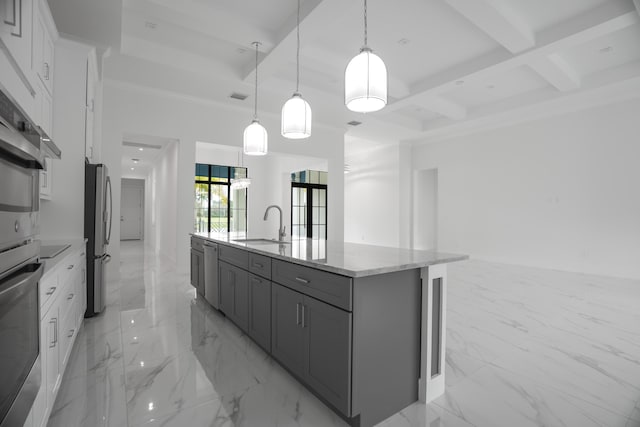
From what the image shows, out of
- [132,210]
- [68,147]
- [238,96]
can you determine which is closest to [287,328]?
[68,147]

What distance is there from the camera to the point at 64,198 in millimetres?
3156

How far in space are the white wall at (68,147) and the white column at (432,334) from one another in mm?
3267

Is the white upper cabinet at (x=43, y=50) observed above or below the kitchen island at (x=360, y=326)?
above

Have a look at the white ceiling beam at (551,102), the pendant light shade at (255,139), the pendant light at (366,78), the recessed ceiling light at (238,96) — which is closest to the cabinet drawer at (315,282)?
the pendant light at (366,78)

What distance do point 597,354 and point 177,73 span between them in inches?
226

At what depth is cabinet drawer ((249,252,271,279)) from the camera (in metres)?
2.24

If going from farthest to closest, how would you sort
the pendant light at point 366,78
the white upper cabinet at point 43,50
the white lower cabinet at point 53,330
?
the white upper cabinet at point 43,50
the pendant light at point 366,78
the white lower cabinet at point 53,330

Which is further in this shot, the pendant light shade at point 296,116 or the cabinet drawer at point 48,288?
the pendant light shade at point 296,116

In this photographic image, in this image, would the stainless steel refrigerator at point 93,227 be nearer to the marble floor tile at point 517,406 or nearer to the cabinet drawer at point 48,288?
the cabinet drawer at point 48,288

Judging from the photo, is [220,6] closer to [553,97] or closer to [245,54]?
[245,54]

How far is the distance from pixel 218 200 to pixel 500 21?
25.7 feet

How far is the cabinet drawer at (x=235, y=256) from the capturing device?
260 centimetres

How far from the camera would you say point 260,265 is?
Result: 2350mm

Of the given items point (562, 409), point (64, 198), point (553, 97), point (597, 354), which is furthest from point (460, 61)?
point (64, 198)
